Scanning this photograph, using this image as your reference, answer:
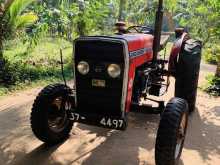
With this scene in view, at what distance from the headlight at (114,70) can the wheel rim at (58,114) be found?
939 millimetres

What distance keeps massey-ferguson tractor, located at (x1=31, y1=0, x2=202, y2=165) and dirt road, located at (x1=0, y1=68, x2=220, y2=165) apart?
283mm

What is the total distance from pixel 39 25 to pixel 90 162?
5743 mm

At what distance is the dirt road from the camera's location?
175 inches

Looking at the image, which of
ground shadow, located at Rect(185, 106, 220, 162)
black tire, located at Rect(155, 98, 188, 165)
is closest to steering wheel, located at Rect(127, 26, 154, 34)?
ground shadow, located at Rect(185, 106, 220, 162)

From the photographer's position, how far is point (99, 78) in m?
4.20

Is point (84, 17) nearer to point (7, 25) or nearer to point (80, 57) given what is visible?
point (7, 25)

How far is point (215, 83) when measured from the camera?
28.3ft

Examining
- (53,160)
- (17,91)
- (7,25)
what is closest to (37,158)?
(53,160)

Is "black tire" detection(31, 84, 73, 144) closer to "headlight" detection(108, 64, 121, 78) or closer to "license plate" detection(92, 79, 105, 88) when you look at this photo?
"license plate" detection(92, 79, 105, 88)

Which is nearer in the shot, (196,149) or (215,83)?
(196,149)

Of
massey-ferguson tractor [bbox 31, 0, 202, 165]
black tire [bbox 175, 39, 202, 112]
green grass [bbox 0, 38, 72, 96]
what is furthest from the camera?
green grass [bbox 0, 38, 72, 96]

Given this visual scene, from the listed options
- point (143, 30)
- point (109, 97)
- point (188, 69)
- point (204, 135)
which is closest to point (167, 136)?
point (109, 97)

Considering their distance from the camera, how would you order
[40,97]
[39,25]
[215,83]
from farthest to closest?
[39,25], [215,83], [40,97]

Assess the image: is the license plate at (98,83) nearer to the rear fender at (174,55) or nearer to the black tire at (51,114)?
the black tire at (51,114)
